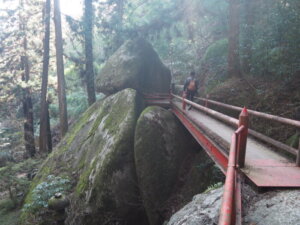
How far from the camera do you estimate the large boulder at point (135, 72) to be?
12.8 metres

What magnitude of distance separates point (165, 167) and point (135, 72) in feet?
20.3

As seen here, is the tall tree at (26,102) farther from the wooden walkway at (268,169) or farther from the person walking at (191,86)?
the wooden walkway at (268,169)

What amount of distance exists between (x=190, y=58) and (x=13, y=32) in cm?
1505

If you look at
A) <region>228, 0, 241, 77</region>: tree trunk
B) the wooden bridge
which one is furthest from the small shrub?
<region>228, 0, 241, 77</region>: tree trunk

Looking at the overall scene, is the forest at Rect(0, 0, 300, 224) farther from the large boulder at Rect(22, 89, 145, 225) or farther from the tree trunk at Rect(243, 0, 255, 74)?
the large boulder at Rect(22, 89, 145, 225)

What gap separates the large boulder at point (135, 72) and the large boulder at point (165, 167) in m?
3.56

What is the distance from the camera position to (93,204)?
754 centimetres

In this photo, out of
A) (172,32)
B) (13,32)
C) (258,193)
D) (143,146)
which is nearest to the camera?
(258,193)

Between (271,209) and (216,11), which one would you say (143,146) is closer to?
(271,209)

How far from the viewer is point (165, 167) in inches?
336

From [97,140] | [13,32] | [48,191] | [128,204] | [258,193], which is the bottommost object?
[128,204]

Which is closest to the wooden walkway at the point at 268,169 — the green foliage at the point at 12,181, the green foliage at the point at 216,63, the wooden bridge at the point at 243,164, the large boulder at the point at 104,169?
the wooden bridge at the point at 243,164

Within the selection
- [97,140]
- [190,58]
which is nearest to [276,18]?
[97,140]

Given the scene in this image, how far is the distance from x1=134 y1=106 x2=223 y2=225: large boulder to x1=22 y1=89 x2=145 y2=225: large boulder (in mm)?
403
